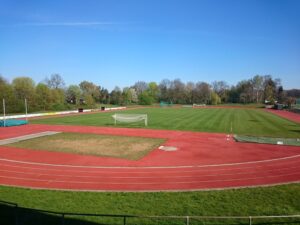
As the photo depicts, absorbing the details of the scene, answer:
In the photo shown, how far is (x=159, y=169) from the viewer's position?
19.0m

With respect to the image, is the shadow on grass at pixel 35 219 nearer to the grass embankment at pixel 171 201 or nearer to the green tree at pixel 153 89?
the grass embankment at pixel 171 201

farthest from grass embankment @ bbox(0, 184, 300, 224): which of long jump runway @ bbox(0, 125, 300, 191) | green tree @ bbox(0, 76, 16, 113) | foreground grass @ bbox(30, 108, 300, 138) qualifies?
green tree @ bbox(0, 76, 16, 113)

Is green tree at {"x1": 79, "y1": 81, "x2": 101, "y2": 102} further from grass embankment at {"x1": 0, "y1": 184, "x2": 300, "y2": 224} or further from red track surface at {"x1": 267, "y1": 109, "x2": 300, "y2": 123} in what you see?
grass embankment at {"x1": 0, "y1": 184, "x2": 300, "y2": 224}

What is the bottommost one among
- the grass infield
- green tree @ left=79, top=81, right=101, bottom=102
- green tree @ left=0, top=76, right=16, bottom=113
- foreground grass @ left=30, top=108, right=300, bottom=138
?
the grass infield

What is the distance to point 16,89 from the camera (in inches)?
3204

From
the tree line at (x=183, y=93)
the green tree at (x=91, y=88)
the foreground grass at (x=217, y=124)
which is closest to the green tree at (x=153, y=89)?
the tree line at (x=183, y=93)

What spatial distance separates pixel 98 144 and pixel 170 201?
16128 millimetres

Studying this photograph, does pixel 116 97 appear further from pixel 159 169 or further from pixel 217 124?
pixel 159 169

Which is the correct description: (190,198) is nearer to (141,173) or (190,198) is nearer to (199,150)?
(141,173)

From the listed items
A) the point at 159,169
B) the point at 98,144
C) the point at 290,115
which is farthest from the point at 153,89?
the point at 159,169

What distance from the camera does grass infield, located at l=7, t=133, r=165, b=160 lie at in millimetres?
24078

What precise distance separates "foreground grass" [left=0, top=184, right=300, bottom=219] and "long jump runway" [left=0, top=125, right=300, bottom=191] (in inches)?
41.6

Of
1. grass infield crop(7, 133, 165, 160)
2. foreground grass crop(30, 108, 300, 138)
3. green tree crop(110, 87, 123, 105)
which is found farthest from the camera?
green tree crop(110, 87, 123, 105)

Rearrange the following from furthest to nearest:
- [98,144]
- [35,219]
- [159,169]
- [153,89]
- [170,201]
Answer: [153,89] < [98,144] < [159,169] < [170,201] < [35,219]
